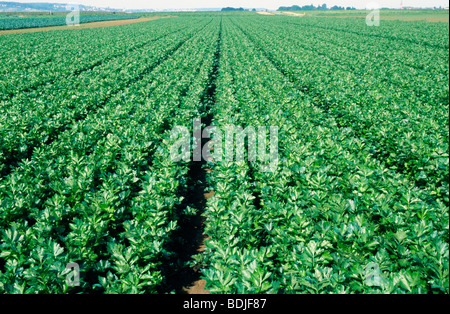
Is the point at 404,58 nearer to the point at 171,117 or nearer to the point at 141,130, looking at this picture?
the point at 171,117

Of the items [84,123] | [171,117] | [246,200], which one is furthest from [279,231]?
[84,123]

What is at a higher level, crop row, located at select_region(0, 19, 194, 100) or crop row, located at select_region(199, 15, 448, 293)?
crop row, located at select_region(0, 19, 194, 100)

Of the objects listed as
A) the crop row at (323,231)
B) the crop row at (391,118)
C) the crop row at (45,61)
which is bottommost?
the crop row at (323,231)

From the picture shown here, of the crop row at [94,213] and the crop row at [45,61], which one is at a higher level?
the crop row at [45,61]

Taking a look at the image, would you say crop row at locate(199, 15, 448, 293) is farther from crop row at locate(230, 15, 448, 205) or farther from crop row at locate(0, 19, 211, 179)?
crop row at locate(0, 19, 211, 179)

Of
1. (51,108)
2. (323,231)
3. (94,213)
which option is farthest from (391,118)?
(51,108)

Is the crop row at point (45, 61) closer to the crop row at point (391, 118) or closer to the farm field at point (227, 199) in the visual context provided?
the farm field at point (227, 199)

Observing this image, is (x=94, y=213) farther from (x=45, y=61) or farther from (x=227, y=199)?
(x=45, y=61)

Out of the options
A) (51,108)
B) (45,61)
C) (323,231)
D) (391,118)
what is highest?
(45,61)

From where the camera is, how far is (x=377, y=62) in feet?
54.9

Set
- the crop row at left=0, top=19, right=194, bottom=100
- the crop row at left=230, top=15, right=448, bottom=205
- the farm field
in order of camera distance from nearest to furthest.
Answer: the farm field, the crop row at left=230, top=15, right=448, bottom=205, the crop row at left=0, top=19, right=194, bottom=100

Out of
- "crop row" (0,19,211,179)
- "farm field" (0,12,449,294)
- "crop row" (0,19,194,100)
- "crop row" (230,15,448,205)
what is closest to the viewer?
"farm field" (0,12,449,294)

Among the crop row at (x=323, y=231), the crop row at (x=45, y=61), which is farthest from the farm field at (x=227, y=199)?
the crop row at (x=45, y=61)

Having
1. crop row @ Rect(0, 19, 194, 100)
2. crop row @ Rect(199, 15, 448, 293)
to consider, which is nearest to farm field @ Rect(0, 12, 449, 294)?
crop row @ Rect(199, 15, 448, 293)
